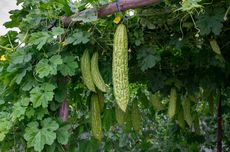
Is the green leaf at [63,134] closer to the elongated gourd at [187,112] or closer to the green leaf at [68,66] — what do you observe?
the green leaf at [68,66]

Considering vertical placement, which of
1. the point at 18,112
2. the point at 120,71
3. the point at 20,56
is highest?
the point at 20,56

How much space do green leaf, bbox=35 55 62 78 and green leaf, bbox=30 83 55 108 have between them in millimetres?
81

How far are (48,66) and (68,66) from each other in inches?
5.2

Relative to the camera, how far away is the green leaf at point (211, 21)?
2.26 meters

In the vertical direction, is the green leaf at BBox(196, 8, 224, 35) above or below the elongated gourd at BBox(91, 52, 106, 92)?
above

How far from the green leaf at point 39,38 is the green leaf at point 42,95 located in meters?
0.21

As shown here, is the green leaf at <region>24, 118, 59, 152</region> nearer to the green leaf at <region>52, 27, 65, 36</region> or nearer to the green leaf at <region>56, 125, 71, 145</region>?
the green leaf at <region>56, 125, 71, 145</region>

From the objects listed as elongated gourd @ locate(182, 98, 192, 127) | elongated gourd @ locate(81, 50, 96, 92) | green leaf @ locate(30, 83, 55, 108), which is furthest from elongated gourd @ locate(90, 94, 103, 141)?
elongated gourd @ locate(182, 98, 192, 127)

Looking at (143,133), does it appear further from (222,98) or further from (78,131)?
(78,131)

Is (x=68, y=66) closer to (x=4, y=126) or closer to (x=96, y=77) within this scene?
(x=96, y=77)

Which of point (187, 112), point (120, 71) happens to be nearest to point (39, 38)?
point (120, 71)

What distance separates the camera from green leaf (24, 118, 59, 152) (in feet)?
6.98

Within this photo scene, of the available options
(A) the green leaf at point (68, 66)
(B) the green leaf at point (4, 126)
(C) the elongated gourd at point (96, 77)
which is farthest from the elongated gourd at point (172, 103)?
(B) the green leaf at point (4, 126)

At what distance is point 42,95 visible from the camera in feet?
7.25
